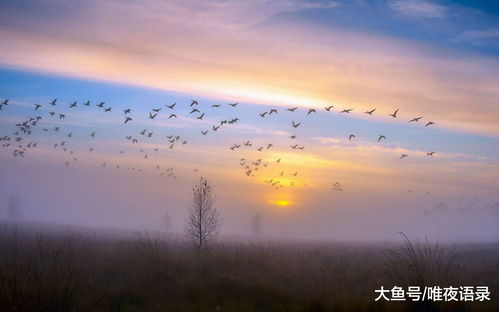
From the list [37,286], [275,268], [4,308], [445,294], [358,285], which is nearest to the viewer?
[4,308]

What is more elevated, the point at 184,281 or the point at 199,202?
the point at 199,202

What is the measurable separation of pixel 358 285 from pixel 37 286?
14.8 m

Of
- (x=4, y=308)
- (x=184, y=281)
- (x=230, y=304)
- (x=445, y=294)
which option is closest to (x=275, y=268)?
(x=184, y=281)

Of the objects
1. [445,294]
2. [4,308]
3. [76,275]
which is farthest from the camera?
[445,294]

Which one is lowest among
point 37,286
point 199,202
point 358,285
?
point 358,285

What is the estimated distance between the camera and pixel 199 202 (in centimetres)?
2536

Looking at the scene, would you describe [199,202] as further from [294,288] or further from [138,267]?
[294,288]

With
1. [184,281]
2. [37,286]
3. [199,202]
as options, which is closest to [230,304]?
[184,281]

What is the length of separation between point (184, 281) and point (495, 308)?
11.9 m

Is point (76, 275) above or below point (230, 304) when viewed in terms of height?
above

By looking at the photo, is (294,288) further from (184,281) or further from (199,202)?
(199,202)

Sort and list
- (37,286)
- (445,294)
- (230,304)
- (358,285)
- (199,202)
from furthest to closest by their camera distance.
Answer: (199,202), (358,285), (230,304), (445,294), (37,286)

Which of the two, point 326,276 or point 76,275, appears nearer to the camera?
point 76,275

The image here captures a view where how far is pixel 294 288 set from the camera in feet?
59.9
